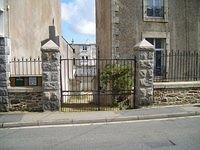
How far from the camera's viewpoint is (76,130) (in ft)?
33.1

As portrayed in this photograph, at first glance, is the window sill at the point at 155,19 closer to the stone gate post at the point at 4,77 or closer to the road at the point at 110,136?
the stone gate post at the point at 4,77

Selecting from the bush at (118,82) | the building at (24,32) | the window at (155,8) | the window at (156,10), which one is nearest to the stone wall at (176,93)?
the bush at (118,82)

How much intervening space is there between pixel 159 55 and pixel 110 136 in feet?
38.8

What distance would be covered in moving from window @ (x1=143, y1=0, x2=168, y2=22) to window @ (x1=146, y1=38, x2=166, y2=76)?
1161mm

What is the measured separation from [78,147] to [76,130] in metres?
2.05

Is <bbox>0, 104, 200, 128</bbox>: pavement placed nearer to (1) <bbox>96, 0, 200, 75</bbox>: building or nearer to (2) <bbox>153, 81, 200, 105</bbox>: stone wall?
(2) <bbox>153, 81, 200, 105</bbox>: stone wall

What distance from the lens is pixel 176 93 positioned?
46.1 feet

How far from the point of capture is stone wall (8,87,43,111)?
42.1 feet

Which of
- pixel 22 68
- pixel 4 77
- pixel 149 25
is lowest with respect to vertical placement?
pixel 4 77

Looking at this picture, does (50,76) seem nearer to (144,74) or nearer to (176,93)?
(144,74)

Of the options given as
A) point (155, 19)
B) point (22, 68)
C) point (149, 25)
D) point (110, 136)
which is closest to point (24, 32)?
point (22, 68)

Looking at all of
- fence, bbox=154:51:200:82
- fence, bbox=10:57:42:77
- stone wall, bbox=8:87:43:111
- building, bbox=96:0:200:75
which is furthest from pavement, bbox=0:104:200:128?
building, bbox=96:0:200:75

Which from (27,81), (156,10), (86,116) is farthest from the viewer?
(156,10)

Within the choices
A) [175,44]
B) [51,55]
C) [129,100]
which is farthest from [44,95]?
[175,44]
